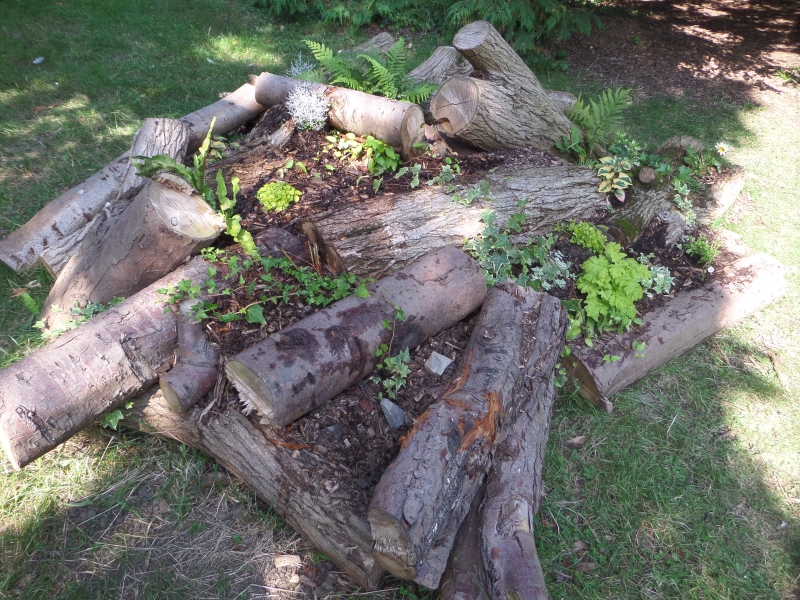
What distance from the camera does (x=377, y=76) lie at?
16.9 feet

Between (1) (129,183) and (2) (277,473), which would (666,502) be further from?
(1) (129,183)

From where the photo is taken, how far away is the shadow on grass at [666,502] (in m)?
2.67

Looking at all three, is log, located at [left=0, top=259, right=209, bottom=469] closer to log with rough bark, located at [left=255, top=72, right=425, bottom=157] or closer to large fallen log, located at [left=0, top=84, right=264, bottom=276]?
large fallen log, located at [left=0, top=84, right=264, bottom=276]

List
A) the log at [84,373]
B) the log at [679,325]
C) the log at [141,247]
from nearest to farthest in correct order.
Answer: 1. the log at [84,373]
2. the log at [141,247]
3. the log at [679,325]

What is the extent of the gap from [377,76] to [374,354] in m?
3.36

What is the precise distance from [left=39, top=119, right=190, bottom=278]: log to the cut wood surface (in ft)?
5.16

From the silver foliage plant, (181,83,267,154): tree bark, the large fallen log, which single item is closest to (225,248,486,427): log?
the large fallen log

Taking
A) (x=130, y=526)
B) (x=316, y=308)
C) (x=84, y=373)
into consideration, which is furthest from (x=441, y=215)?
(x=130, y=526)

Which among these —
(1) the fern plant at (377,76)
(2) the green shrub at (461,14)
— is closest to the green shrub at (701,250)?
(1) the fern plant at (377,76)

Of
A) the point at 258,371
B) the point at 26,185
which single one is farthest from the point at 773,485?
the point at 26,185

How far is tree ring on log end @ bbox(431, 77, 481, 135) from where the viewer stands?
14.6 feet

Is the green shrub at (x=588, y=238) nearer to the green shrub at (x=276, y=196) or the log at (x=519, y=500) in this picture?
the log at (x=519, y=500)

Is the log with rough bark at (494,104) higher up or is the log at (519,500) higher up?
the log with rough bark at (494,104)

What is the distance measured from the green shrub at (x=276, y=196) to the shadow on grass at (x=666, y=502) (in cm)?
256
